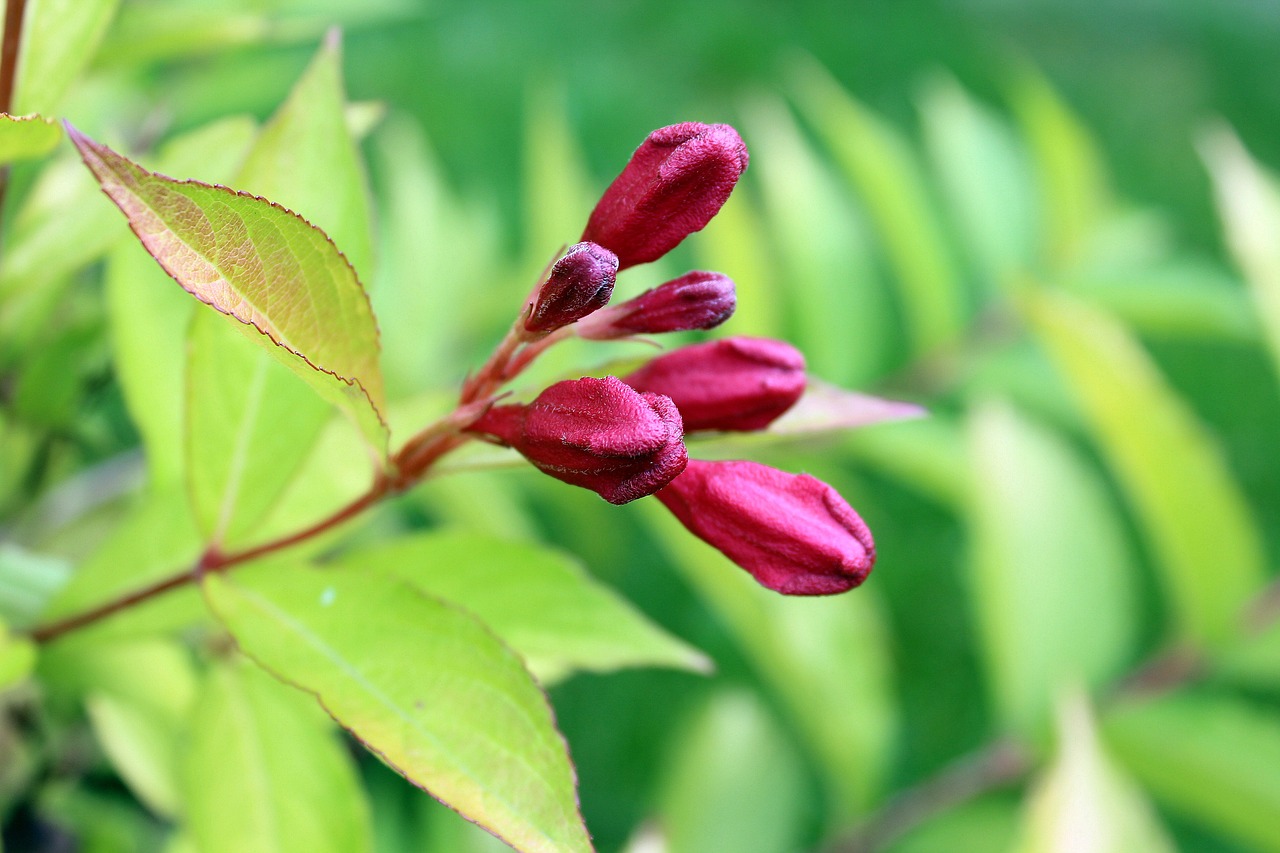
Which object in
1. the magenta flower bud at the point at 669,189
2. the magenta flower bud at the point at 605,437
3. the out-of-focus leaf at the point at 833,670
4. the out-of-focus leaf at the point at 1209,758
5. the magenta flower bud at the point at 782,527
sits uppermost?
the magenta flower bud at the point at 669,189

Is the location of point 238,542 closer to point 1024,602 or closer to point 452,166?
point 1024,602

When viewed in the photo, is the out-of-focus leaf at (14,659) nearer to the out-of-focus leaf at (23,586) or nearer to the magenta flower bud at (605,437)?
the out-of-focus leaf at (23,586)

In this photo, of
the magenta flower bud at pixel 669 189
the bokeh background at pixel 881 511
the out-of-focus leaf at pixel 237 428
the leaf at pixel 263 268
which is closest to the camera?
the leaf at pixel 263 268

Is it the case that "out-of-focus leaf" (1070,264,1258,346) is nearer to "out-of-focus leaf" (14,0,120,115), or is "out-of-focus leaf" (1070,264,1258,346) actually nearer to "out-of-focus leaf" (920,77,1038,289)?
"out-of-focus leaf" (920,77,1038,289)

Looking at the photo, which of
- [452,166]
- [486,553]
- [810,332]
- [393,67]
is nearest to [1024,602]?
[810,332]

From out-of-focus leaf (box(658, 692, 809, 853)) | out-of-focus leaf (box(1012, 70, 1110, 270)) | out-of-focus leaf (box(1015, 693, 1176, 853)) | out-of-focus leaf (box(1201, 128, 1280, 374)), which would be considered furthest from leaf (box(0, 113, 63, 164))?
out-of-focus leaf (box(1012, 70, 1110, 270))

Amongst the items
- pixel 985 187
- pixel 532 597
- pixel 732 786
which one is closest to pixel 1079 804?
pixel 532 597

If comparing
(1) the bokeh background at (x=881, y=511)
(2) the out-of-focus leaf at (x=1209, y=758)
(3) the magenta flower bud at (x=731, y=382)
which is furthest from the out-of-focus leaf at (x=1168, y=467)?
(3) the magenta flower bud at (x=731, y=382)

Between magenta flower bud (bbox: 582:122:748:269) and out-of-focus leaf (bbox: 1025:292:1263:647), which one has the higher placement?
magenta flower bud (bbox: 582:122:748:269)
